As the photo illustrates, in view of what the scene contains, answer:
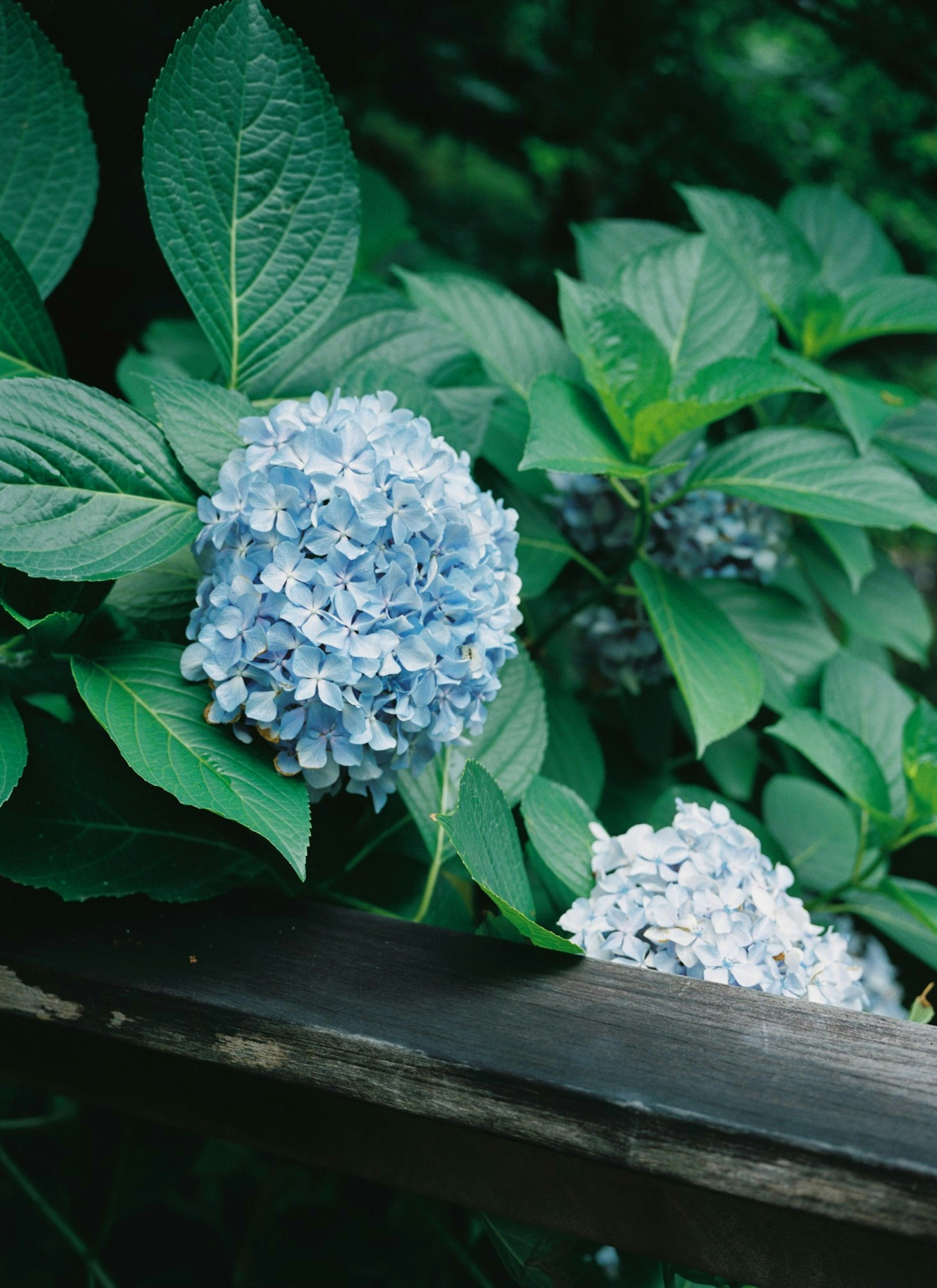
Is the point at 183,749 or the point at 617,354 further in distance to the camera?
the point at 617,354

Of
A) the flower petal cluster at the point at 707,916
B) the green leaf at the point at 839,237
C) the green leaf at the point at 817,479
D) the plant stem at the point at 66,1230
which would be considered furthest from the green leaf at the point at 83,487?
the green leaf at the point at 839,237

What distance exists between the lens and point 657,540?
99 cm

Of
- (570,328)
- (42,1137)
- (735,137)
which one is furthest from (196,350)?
(735,137)

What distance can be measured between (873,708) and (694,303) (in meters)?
0.46

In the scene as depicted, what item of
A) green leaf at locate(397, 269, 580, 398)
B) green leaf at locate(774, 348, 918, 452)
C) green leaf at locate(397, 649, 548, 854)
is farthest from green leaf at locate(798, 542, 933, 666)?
green leaf at locate(397, 649, 548, 854)

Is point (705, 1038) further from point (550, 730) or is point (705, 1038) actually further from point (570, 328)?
point (570, 328)

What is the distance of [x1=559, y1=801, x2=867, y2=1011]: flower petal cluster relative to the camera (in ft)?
2.08

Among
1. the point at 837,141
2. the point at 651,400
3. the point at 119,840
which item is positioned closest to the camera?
the point at 119,840

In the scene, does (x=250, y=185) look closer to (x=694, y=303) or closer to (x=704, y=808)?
(x=694, y=303)

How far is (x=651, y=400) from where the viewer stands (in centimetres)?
86

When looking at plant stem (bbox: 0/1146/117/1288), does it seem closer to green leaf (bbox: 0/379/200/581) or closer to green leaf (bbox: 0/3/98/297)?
green leaf (bbox: 0/379/200/581)

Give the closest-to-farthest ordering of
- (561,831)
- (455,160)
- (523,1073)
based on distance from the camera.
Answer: (523,1073) < (561,831) < (455,160)

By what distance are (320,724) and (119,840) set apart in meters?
0.18

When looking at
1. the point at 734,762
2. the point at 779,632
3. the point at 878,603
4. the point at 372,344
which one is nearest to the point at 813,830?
the point at 734,762
